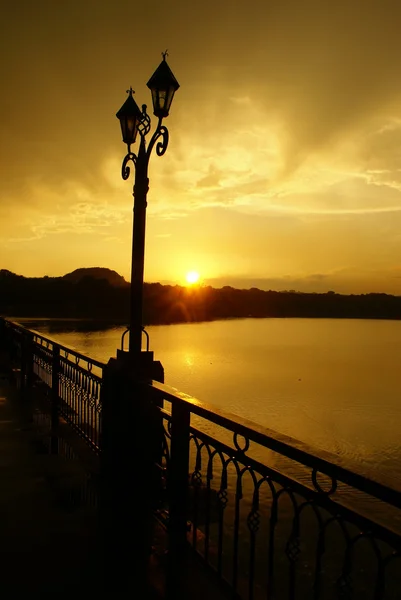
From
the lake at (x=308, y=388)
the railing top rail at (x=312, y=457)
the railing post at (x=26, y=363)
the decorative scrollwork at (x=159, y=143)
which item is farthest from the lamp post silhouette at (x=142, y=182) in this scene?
the railing post at (x=26, y=363)

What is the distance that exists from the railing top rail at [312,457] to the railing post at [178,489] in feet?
1.32

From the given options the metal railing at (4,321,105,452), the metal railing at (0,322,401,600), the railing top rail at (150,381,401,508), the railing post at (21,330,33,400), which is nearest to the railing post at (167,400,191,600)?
the metal railing at (0,322,401,600)

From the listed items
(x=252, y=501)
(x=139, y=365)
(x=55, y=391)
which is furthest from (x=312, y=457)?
(x=55, y=391)

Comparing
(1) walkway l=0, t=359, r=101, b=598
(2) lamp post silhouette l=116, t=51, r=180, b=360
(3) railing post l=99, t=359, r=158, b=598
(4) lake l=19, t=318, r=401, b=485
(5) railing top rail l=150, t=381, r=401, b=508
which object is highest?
(2) lamp post silhouette l=116, t=51, r=180, b=360

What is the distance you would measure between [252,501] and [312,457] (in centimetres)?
336

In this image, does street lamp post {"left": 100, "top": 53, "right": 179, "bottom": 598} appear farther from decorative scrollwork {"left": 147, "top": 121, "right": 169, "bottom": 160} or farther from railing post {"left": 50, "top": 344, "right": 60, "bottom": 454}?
railing post {"left": 50, "top": 344, "right": 60, "bottom": 454}

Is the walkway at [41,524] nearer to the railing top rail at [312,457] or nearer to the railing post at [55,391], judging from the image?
the railing post at [55,391]

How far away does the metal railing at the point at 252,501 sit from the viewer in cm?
209

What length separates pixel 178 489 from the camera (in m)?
3.65

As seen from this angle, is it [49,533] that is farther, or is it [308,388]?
[308,388]

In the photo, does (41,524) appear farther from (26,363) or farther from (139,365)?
(26,363)

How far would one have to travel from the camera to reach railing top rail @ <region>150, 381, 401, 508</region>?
183cm

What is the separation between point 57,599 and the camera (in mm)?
3182

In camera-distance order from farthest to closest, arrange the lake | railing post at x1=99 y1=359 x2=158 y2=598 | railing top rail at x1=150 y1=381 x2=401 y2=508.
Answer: the lake → railing post at x1=99 y1=359 x2=158 y2=598 → railing top rail at x1=150 y1=381 x2=401 y2=508
